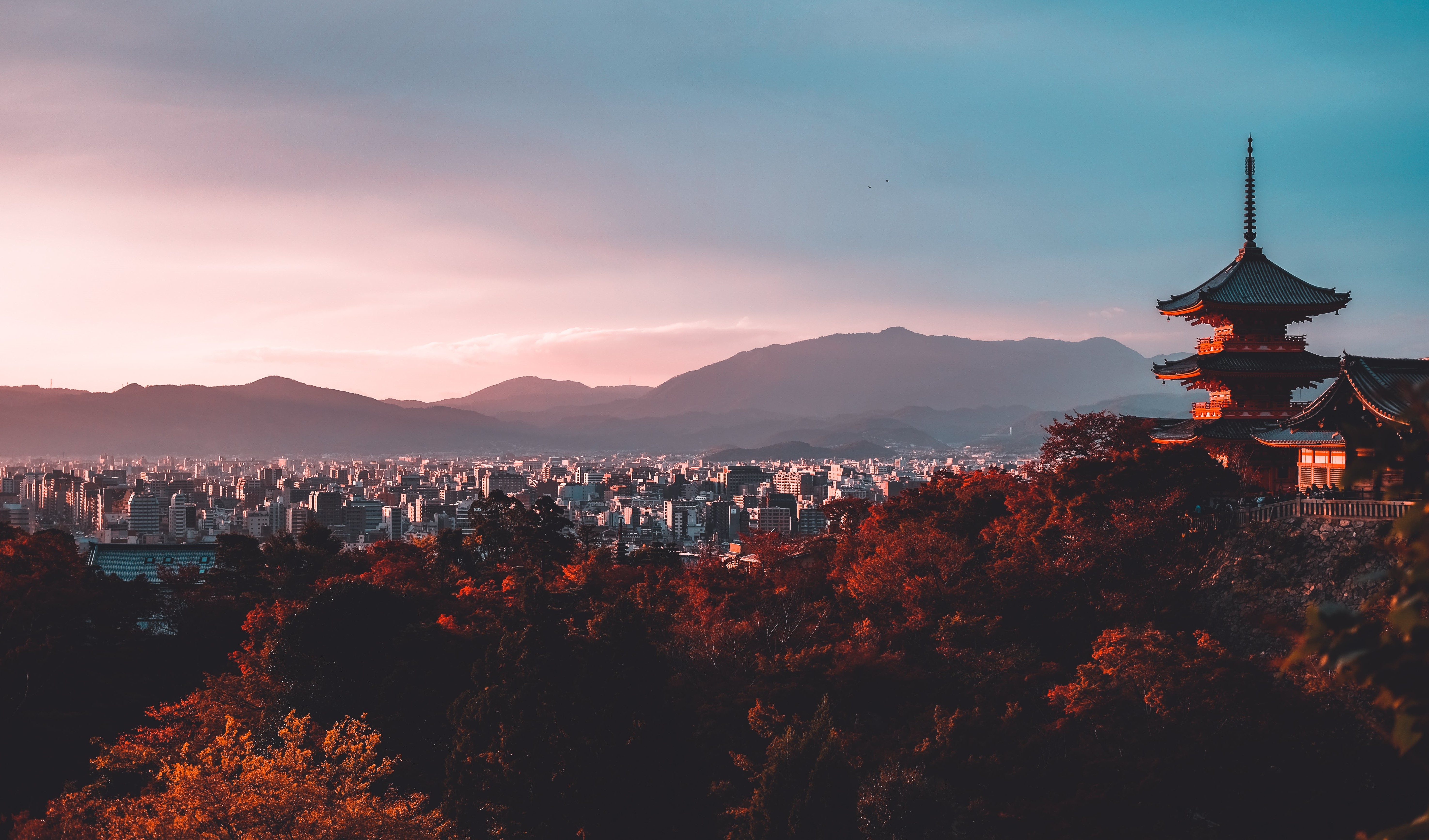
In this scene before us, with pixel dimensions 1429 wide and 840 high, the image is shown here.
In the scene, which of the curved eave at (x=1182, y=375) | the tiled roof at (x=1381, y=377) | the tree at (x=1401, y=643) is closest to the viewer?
the tree at (x=1401, y=643)

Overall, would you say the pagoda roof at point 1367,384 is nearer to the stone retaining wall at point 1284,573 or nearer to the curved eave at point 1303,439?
the curved eave at point 1303,439

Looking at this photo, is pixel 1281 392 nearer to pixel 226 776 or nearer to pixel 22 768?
pixel 226 776

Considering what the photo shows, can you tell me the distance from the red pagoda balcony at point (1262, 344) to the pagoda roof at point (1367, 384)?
314 cm

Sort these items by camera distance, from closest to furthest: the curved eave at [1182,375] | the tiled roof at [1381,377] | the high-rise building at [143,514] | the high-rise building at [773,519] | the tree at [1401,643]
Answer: the tree at [1401,643] < the tiled roof at [1381,377] < the curved eave at [1182,375] < the high-rise building at [143,514] < the high-rise building at [773,519]

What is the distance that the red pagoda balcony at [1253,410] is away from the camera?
634 inches

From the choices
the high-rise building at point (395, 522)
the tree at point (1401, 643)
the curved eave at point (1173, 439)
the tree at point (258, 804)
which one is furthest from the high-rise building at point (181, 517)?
the tree at point (1401, 643)

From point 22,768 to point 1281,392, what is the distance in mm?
18726

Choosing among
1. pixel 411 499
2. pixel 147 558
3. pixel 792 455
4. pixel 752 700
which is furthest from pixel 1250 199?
pixel 792 455

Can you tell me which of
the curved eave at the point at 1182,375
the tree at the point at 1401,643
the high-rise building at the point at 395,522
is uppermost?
the curved eave at the point at 1182,375

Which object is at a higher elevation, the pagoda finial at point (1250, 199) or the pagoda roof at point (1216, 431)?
the pagoda finial at point (1250, 199)

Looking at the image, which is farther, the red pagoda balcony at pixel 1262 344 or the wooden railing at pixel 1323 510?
the red pagoda balcony at pixel 1262 344

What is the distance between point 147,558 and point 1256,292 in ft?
95.5

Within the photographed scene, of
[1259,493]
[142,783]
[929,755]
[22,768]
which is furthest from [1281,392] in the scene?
[22,768]

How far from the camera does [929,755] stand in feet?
36.0
